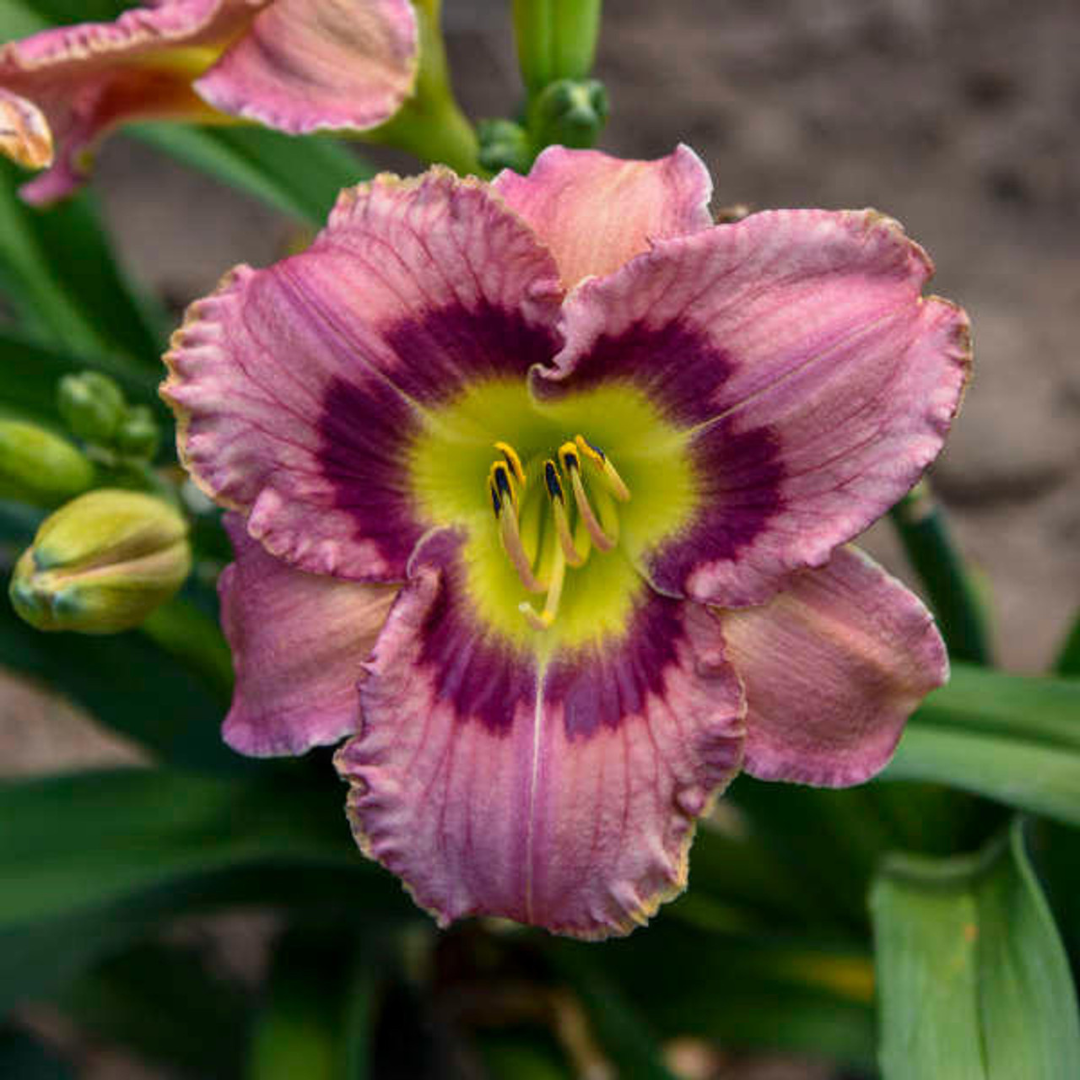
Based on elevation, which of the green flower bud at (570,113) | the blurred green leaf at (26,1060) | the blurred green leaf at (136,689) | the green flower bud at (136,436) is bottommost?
the blurred green leaf at (26,1060)

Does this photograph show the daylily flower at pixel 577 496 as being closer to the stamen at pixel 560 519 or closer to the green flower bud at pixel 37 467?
the stamen at pixel 560 519

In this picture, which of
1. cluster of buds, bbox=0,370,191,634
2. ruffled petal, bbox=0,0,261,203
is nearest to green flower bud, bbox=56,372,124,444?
cluster of buds, bbox=0,370,191,634

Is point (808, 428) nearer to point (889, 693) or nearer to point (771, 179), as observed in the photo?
point (889, 693)

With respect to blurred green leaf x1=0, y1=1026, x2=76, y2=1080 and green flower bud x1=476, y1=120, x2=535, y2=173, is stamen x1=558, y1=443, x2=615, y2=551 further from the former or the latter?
blurred green leaf x1=0, y1=1026, x2=76, y2=1080

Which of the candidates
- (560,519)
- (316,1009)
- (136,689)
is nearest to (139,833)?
(136,689)

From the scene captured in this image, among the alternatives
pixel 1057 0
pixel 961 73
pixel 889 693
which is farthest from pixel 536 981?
pixel 1057 0

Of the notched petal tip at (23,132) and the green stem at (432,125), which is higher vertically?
the notched petal tip at (23,132)

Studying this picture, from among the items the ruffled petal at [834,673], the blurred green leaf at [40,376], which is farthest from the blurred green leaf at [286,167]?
the ruffled petal at [834,673]
